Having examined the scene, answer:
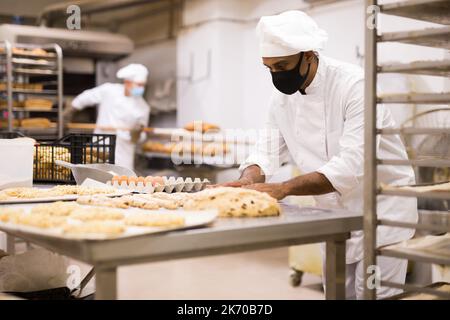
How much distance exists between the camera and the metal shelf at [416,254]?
140 centimetres

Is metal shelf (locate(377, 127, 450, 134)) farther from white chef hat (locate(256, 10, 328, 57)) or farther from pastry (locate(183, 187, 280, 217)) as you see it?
white chef hat (locate(256, 10, 328, 57))

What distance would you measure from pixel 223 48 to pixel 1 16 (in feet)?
10.5

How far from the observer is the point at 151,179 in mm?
2133

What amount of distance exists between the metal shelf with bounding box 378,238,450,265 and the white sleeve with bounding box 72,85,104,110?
558cm

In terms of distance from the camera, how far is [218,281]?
4461mm

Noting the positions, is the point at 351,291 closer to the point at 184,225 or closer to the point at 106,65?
the point at 184,225

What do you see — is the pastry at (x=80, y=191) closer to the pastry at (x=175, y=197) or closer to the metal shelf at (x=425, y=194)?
the pastry at (x=175, y=197)

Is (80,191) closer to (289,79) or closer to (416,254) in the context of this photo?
(289,79)

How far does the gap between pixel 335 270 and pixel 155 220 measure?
0.53 m

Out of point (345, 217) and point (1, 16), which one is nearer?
point (345, 217)

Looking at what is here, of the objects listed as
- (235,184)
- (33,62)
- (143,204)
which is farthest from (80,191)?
(33,62)

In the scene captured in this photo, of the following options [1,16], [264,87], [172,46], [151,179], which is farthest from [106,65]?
[151,179]

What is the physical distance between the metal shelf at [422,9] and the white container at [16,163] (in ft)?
4.38

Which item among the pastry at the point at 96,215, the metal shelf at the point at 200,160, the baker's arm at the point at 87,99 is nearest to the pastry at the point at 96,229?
the pastry at the point at 96,215
